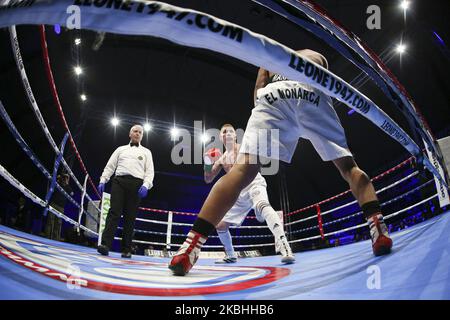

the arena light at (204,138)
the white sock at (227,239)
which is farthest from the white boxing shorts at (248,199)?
the arena light at (204,138)

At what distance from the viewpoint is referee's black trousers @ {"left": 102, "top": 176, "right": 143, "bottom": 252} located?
2.84 meters

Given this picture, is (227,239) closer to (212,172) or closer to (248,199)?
(248,199)

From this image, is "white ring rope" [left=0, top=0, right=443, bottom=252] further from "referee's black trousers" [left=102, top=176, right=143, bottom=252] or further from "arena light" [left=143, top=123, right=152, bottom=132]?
"arena light" [left=143, top=123, right=152, bottom=132]

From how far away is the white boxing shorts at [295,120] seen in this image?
1.43m

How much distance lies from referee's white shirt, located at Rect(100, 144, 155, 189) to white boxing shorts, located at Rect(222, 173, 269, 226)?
3.59 ft

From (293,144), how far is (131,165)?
89.4 inches

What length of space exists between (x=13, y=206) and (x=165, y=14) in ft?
35.5

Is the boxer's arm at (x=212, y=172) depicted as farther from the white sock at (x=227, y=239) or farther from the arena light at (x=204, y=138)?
the arena light at (x=204, y=138)

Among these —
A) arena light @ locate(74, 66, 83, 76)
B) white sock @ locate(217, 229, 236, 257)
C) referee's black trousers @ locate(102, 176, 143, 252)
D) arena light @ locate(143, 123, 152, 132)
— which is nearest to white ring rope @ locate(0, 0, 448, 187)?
white sock @ locate(217, 229, 236, 257)

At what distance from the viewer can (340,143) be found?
1.46 m

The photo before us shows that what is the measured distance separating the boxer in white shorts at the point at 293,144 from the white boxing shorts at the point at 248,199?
132cm

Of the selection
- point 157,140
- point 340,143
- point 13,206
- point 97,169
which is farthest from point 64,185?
point 157,140

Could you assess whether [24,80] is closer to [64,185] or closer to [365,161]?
[64,185]

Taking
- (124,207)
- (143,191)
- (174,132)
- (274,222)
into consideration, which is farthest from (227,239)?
(174,132)
